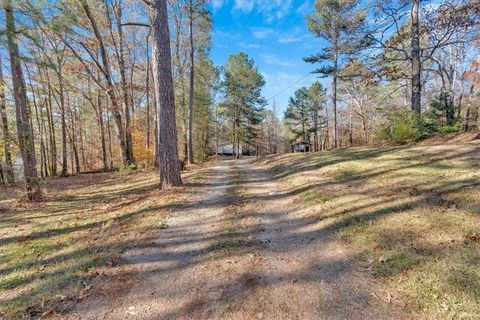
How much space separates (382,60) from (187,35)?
12.6 meters

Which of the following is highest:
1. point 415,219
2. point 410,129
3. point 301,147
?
point 410,129

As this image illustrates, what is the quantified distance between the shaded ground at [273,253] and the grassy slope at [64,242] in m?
0.02

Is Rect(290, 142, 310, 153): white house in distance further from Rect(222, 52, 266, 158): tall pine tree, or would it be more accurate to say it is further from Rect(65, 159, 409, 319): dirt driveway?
Rect(65, 159, 409, 319): dirt driveway

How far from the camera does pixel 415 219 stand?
146 inches

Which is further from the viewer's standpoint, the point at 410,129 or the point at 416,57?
the point at 416,57

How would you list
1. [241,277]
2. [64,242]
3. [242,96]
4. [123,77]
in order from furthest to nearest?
[242,96], [123,77], [64,242], [241,277]

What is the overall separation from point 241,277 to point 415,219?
266 centimetres

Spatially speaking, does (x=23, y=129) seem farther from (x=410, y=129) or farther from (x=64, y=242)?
(x=410, y=129)

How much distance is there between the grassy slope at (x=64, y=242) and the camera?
9.86 feet

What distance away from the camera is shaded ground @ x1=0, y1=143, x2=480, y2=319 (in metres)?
2.53

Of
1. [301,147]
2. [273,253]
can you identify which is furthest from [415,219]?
[301,147]

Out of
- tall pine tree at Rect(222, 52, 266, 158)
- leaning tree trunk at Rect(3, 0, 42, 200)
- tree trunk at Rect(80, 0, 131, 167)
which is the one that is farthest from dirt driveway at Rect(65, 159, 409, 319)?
tall pine tree at Rect(222, 52, 266, 158)

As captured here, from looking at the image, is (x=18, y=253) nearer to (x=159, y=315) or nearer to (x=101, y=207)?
(x=101, y=207)

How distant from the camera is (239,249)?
3.70 meters
